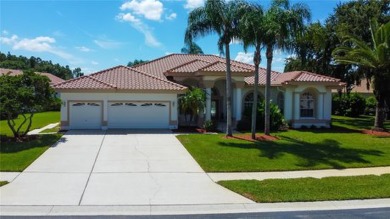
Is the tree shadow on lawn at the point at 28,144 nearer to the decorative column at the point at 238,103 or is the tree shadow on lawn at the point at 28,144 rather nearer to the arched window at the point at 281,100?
the decorative column at the point at 238,103

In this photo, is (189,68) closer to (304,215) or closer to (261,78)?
(261,78)

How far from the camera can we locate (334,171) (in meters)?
14.1

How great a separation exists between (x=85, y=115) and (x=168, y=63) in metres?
10.5

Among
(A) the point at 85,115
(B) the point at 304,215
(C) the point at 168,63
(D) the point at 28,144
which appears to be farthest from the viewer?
(C) the point at 168,63

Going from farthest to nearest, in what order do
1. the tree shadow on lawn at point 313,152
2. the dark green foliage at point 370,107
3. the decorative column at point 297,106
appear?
the dark green foliage at point 370,107 < the decorative column at point 297,106 < the tree shadow on lawn at point 313,152

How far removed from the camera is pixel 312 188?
36.5ft

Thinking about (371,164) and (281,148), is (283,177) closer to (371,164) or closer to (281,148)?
(371,164)

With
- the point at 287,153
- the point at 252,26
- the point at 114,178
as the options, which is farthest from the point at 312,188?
the point at 252,26

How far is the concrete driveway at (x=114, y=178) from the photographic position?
1005 centimetres

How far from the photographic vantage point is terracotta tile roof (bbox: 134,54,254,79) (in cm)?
3216

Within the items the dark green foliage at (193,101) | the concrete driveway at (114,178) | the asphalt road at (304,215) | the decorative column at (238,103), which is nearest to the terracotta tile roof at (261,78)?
the decorative column at (238,103)

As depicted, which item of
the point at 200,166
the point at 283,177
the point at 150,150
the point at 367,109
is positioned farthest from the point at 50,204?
the point at 367,109

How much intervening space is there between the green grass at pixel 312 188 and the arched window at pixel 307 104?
17.5m

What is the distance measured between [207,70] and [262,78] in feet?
21.8
